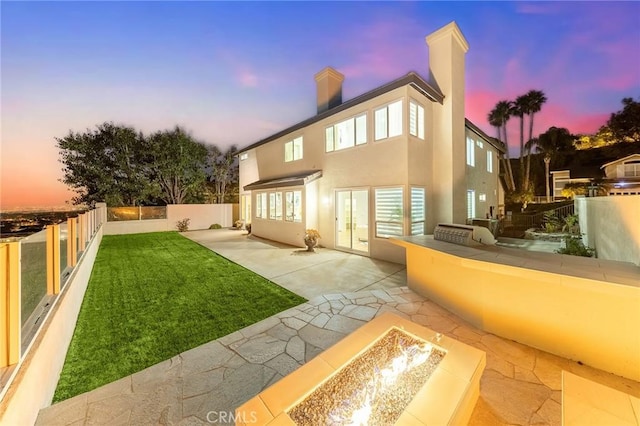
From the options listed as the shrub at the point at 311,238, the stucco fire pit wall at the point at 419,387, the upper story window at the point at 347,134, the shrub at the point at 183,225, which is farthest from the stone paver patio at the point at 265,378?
the shrub at the point at 183,225

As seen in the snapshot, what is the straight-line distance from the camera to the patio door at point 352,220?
980 centimetres

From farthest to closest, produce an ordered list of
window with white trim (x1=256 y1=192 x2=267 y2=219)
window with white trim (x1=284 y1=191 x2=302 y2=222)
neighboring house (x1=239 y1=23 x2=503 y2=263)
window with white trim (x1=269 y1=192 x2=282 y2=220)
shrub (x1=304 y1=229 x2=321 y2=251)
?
window with white trim (x1=256 y1=192 x2=267 y2=219), window with white trim (x1=269 y1=192 x2=282 y2=220), window with white trim (x1=284 y1=191 x2=302 y2=222), shrub (x1=304 y1=229 x2=321 y2=251), neighboring house (x1=239 y1=23 x2=503 y2=263)

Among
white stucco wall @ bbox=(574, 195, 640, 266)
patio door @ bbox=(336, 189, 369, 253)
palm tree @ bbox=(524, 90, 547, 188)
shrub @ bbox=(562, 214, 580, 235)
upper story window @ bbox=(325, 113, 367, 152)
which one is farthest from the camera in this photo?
palm tree @ bbox=(524, 90, 547, 188)

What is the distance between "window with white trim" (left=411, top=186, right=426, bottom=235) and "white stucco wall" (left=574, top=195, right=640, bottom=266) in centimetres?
431

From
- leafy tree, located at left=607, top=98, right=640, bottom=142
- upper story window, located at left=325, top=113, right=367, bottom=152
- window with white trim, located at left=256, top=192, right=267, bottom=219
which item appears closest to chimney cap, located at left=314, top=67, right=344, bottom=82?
upper story window, located at left=325, top=113, right=367, bottom=152

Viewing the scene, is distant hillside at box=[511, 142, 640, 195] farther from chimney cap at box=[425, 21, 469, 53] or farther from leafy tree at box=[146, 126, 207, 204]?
leafy tree at box=[146, 126, 207, 204]

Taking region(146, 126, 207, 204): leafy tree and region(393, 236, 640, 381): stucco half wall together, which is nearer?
region(393, 236, 640, 381): stucco half wall

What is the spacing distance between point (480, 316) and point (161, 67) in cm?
1821

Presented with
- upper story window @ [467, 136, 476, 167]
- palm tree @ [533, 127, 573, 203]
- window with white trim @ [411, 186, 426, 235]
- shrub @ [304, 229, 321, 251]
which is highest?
palm tree @ [533, 127, 573, 203]

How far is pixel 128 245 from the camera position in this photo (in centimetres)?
1217

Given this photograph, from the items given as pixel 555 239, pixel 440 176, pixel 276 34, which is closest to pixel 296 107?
pixel 276 34

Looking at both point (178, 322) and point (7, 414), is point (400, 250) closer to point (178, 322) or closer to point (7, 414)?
point (178, 322)

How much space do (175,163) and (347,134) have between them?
53.8ft

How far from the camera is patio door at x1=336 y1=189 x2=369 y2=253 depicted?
9.80 meters
